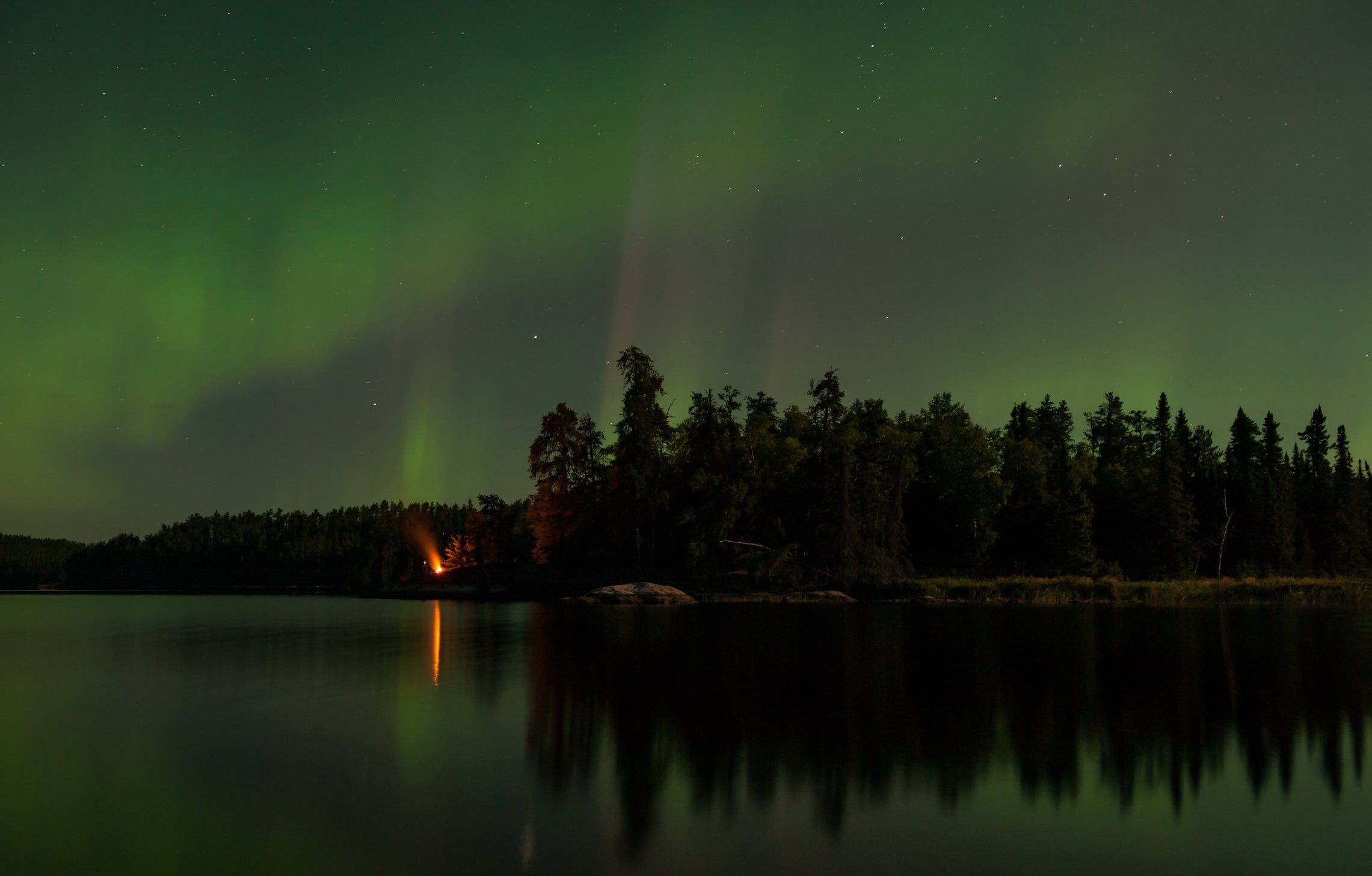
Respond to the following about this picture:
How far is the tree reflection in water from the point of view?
1321 centimetres

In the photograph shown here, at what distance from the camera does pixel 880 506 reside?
299ft

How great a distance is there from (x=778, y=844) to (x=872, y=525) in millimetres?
76820

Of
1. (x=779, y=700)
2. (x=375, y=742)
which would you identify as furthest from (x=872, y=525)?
(x=375, y=742)

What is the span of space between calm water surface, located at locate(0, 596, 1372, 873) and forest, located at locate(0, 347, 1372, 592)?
52.5 metres

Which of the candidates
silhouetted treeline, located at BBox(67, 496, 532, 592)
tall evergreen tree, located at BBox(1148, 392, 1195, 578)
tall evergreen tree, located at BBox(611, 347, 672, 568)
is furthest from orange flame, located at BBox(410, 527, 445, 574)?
tall evergreen tree, located at BBox(1148, 392, 1195, 578)

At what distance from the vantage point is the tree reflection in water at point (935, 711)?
13.2 m

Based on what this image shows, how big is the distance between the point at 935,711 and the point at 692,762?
→ 273 inches

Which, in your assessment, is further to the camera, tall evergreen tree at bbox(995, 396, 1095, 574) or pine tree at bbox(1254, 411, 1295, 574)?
pine tree at bbox(1254, 411, 1295, 574)

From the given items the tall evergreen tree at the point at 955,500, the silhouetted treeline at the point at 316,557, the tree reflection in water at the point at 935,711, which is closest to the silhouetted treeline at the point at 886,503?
the tall evergreen tree at the point at 955,500

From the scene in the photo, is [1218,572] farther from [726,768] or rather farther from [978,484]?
[726,768]

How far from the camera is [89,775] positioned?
45.5 ft

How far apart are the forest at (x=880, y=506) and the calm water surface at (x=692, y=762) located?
52461 millimetres

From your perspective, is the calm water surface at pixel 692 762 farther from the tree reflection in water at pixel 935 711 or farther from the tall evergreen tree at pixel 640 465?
the tall evergreen tree at pixel 640 465

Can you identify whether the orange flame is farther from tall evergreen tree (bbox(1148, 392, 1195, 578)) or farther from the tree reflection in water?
the tree reflection in water
